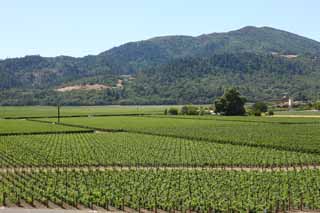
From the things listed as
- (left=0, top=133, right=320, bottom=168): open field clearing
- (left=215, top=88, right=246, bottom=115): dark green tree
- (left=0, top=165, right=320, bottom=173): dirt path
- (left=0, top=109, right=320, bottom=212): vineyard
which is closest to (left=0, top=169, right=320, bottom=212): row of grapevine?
(left=0, top=109, right=320, bottom=212): vineyard

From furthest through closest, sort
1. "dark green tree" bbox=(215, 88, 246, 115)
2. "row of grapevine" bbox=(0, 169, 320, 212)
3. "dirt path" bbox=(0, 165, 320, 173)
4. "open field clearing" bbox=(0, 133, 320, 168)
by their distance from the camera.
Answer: "dark green tree" bbox=(215, 88, 246, 115) < "open field clearing" bbox=(0, 133, 320, 168) < "dirt path" bbox=(0, 165, 320, 173) < "row of grapevine" bbox=(0, 169, 320, 212)

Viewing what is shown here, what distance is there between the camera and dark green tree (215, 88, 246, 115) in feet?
400

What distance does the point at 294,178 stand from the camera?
107 feet

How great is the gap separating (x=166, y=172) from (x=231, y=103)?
3521 inches

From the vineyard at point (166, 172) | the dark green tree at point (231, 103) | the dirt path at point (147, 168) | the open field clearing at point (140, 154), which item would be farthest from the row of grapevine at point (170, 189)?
the dark green tree at point (231, 103)

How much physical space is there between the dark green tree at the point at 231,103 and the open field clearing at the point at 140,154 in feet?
201

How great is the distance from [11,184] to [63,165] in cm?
923

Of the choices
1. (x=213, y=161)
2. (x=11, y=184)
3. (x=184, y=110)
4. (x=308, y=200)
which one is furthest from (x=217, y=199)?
(x=184, y=110)

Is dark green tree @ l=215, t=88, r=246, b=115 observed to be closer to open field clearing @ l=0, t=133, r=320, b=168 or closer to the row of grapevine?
open field clearing @ l=0, t=133, r=320, b=168

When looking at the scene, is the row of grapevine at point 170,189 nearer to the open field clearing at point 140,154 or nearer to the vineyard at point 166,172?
the vineyard at point 166,172

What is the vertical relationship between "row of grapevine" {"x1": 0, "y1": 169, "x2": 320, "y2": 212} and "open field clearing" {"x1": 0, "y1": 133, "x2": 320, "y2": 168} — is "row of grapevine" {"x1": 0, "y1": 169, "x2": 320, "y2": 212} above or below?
above

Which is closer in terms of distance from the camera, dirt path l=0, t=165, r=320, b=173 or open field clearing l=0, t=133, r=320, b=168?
dirt path l=0, t=165, r=320, b=173

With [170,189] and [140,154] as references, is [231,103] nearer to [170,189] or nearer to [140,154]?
[140,154]

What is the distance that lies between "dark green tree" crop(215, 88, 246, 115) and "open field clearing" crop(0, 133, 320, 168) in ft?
201
